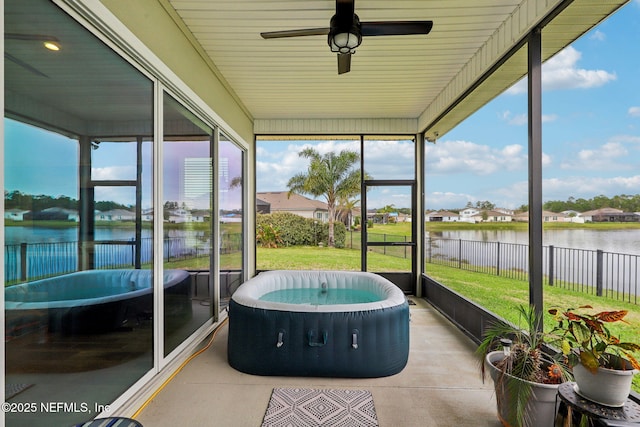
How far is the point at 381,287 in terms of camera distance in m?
3.74

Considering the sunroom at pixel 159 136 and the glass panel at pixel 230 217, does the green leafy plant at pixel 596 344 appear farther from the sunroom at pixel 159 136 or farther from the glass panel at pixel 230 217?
the glass panel at pixel 230 217

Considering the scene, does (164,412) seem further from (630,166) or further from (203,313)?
(630,166)

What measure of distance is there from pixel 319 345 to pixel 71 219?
1.96 metres

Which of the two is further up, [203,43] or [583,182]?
[203,43]

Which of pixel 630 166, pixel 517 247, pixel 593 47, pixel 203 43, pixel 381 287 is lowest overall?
pixel 381 287

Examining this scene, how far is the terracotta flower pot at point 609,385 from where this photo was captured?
1472 mm

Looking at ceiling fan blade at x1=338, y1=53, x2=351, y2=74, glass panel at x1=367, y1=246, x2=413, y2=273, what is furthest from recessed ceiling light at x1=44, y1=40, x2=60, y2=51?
glass panel at x1=367, y1=246, x2=413, y2=273

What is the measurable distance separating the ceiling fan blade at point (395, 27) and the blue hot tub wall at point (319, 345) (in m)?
2.19

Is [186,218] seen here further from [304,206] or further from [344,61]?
[304,206]

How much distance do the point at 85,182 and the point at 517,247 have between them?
15.3 feet

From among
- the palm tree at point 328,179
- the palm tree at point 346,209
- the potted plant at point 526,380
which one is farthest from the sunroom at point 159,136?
the palm tree at point 346,209

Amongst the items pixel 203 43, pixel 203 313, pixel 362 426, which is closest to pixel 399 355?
pixel 362 426

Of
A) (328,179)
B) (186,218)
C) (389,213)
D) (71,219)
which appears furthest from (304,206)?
(71,219)

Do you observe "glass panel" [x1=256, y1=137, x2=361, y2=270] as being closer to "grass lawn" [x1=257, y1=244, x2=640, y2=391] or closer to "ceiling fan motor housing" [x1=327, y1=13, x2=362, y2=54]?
"grass lawn" [x1=257, y1=244, x2=640, y2=391]
